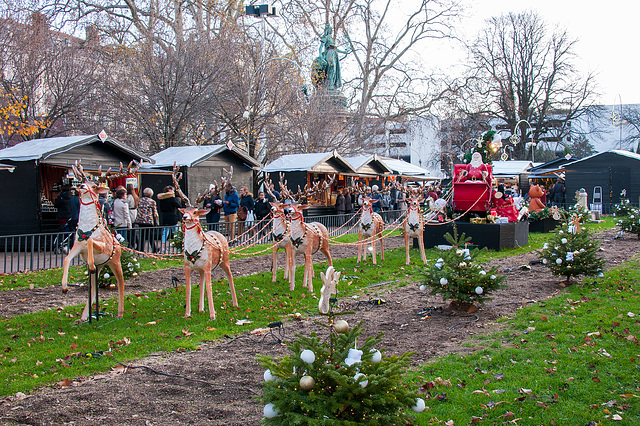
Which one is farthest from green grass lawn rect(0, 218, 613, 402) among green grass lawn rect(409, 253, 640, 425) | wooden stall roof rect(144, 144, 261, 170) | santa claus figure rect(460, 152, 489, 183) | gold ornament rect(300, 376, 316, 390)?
wooden stall roof rect(144, 144, 261, 170)

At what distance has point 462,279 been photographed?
9094 millimetres

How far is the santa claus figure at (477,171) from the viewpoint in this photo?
18.6 metres

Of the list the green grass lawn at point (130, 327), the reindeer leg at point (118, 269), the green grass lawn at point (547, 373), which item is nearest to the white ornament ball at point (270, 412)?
the green grass lawn at point (547, 373)

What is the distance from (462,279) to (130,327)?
5751 millimetres

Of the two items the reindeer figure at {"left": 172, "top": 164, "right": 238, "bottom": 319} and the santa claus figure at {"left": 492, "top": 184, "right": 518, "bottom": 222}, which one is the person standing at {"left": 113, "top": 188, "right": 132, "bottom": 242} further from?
the santa claus figure at {"left": 492, "top": 184, "right": 518, "bottom": 222}

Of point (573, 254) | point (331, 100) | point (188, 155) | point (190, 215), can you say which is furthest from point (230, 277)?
point (331, 100)

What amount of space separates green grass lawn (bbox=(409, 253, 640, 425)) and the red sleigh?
9523 mm

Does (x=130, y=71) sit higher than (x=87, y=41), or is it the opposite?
(x=87, y=41)

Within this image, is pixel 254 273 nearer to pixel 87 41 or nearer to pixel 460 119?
pixel 87 41

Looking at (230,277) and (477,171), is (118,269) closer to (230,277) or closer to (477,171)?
(230,277)

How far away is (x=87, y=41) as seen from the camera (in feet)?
103

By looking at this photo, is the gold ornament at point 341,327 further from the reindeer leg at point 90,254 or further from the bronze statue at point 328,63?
the bronze statue at point 328,63

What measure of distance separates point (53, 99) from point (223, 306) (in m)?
21.0

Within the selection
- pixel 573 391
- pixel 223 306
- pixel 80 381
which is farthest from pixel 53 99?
pixel 573 391
